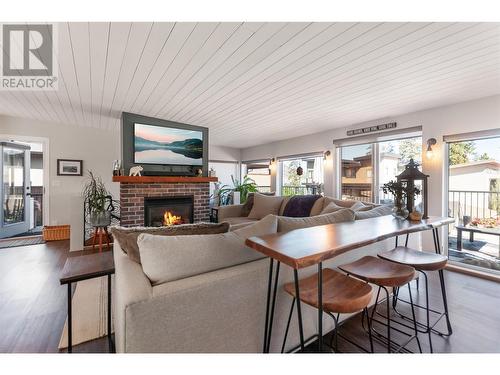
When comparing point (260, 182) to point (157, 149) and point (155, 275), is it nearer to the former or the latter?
point (157, 149)

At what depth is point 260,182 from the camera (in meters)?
7.50

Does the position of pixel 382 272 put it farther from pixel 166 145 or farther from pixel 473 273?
pixel 166 145

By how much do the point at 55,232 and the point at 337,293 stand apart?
5291 millimetres

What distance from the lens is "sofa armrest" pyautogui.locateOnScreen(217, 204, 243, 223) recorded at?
182 inches

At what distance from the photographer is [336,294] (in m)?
1.19

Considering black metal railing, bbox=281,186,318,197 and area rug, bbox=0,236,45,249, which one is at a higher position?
black metal railing, bbox=281,186,318,197

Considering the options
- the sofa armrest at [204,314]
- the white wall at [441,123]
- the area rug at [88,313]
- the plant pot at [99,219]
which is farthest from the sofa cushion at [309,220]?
the plant pot at [99,219]

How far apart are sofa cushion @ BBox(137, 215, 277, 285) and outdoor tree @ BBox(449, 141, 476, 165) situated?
351cm

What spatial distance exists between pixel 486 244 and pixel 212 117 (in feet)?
14.5

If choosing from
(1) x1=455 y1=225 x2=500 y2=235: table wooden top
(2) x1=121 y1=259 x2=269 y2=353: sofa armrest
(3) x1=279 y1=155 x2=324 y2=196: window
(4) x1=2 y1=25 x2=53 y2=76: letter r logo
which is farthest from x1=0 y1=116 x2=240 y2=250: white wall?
(1) x1=455 y1=225 x2=500 y2=235: table wooden top

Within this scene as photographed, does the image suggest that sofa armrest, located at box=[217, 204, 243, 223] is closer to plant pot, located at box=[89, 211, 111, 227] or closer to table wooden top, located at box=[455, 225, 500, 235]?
plant pot, located at box=[89, 211, 111, 227]

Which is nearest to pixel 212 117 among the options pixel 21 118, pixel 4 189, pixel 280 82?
pixel 280 82

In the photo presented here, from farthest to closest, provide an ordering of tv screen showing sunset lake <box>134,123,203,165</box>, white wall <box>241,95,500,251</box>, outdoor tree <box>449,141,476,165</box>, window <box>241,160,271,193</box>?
window <box>241,160,271,193</box> → tv screen showing sunset lake <box>134,123,203,165</box> → outdoor tree <box>449,141,476,165</box> → white wall <box>241,95,500,251</box>
